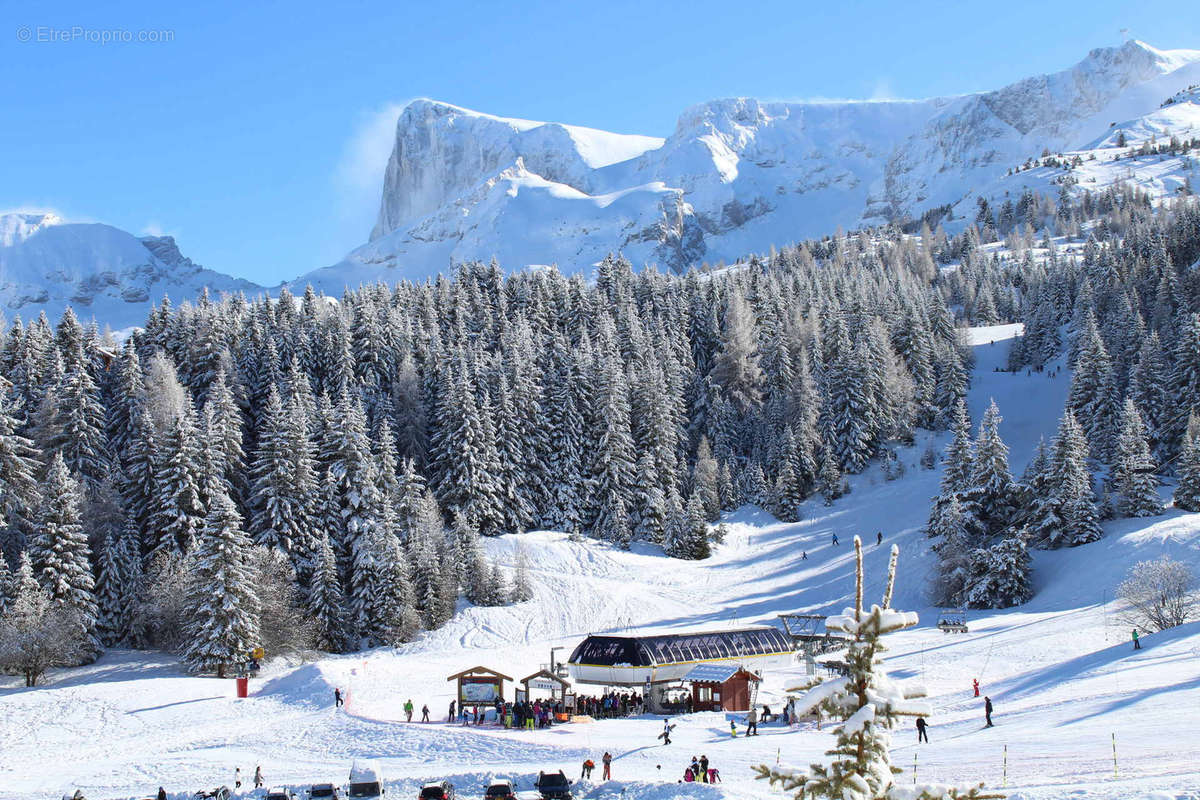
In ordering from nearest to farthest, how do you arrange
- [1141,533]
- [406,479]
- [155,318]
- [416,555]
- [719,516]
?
1. [1141,533]
2. [416,555]
3. [406,479]
4. [719,516]
5. [155,318]

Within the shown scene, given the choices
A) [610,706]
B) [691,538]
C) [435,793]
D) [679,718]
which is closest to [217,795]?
[435,793]

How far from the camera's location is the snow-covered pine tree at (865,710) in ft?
26.0

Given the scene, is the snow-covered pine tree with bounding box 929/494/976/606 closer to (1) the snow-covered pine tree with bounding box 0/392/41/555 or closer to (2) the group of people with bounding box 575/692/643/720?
(2) the group of people with bounding box 575/692/643/720

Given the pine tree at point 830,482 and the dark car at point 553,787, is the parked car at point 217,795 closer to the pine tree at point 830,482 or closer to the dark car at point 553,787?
the dark car at point 553,787

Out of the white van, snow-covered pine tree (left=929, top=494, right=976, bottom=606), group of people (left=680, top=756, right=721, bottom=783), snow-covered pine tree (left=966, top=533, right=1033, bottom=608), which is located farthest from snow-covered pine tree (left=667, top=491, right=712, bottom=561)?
the white van

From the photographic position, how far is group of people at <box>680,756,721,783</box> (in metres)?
26.4

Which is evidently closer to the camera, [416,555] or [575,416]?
[416,555]

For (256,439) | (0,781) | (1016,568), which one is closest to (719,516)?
(1016,568)

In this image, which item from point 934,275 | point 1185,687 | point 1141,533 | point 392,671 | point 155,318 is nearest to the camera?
point 1185,687

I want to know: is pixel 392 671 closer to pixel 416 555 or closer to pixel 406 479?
pixel 416 555

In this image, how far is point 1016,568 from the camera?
190 ft

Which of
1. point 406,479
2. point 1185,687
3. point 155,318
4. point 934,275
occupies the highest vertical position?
point 934,275

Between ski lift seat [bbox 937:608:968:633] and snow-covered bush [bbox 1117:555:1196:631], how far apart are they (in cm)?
842

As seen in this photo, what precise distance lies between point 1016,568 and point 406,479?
4059 centimetres
